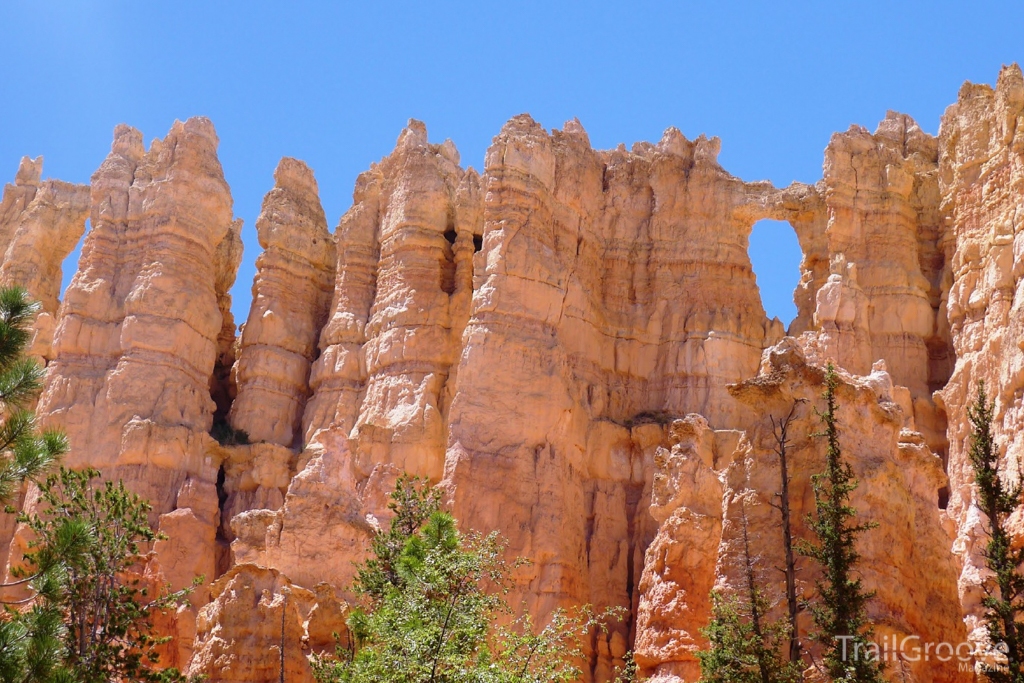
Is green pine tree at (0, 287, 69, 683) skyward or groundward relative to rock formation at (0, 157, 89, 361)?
groundward

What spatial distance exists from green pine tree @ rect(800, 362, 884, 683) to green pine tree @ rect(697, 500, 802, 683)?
0.62 m

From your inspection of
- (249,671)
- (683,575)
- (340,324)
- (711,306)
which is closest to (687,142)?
(711,306)

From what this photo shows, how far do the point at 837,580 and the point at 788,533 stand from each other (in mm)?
1239

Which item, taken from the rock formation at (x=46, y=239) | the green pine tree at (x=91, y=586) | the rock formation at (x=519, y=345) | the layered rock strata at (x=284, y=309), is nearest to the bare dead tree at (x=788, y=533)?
the rock formation at (x=519, y=345)

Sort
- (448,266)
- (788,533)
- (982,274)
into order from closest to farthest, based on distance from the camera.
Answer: (788,533), (982,274), (448,266)

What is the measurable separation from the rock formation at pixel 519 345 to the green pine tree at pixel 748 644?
6.42m

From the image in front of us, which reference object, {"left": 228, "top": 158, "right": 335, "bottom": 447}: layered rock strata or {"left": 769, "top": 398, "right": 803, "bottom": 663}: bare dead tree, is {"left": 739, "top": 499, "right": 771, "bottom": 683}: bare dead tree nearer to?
{"left": 769, "top": 398, "right": 803, "bottom": 663}: bare dead tree

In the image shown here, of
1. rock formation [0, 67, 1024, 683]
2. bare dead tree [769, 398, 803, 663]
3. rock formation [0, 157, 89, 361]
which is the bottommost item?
bare dead tree [769, 398, 803, 663]

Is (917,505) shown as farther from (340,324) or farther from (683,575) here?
(340,324)

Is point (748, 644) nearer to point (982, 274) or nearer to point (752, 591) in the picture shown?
point (752, 591)

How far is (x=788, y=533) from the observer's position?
75.2 feet

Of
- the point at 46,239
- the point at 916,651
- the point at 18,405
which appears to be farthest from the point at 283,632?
the point at 46,239

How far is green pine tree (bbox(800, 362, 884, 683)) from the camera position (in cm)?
2116

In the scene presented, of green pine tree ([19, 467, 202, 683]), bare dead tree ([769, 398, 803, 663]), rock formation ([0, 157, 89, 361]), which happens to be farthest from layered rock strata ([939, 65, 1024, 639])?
rock formation ([0, 157, 89, 361])
